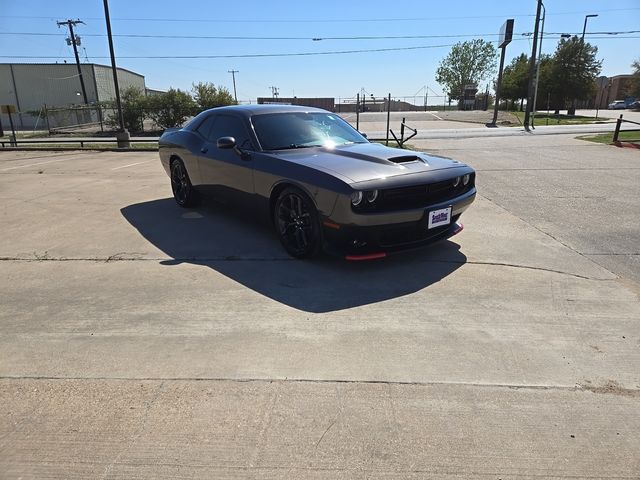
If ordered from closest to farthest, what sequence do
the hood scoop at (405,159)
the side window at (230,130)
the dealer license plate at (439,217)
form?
the dealer license plate at (439,217) < the hood scoop at (405,159) < the side window at (230,130)

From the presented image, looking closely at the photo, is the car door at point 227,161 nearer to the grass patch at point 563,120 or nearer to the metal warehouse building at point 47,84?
the grass patch at point 563,120

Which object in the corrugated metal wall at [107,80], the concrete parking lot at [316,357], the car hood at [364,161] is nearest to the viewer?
the concrete parking lot at [316,357]

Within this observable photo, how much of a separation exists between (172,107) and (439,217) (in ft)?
107

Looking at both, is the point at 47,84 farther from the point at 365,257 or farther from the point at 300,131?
the point at 365,257

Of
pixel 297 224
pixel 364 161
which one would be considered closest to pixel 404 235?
pixel 364 161

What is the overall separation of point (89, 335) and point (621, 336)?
365 centimetres

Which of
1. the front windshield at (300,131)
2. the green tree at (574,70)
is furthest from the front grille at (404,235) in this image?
the green tree at (574,70)

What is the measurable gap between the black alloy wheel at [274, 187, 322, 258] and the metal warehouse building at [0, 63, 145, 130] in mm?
54603

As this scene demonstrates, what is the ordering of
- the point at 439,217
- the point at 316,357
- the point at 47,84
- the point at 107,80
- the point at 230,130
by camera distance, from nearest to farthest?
the point at 316,357 → the point at 439,217 → the point at 230,130 → the point at 47,84 → the point at 107,80

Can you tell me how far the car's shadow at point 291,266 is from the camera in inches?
148

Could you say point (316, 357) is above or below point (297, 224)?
below

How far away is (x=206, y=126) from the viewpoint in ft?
20.2

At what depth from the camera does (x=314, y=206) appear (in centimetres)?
414

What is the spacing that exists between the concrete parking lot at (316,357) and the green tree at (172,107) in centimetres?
2962
